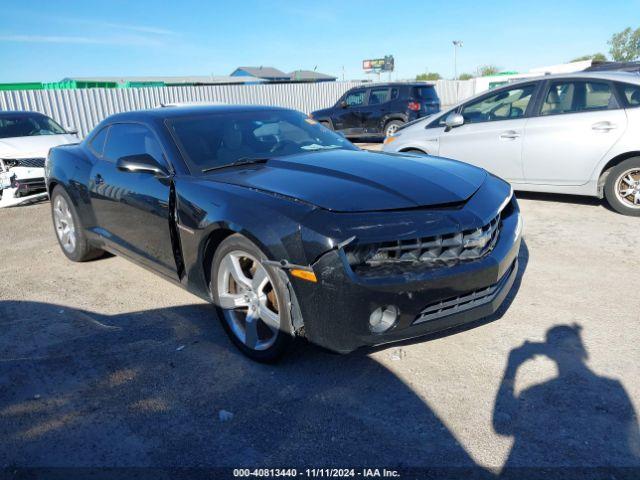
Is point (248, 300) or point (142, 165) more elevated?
point (142, 165)

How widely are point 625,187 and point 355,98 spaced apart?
33.5ft

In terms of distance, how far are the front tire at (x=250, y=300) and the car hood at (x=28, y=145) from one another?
643 centimetres

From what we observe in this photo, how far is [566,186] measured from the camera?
19.7 feet

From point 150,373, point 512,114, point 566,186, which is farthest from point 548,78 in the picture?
point 150,373

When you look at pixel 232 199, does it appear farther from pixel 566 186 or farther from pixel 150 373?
pixel 566 186

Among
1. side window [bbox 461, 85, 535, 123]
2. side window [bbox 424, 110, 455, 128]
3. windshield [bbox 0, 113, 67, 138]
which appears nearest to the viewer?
side window [bbox 461, 85, 535, 123]

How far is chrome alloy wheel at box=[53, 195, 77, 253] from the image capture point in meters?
5.00

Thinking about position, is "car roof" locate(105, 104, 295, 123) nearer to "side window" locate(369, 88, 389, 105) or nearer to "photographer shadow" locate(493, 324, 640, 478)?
"photographer shadow" locate(493, 324, 640, 478)

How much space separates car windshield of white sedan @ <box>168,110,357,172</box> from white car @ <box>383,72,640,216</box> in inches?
115

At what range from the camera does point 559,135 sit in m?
5.87

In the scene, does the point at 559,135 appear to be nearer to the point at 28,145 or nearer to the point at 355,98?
the point at 28,145

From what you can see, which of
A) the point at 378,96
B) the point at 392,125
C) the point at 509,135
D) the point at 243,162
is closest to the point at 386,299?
the point at 243,162

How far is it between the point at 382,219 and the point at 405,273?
30cm

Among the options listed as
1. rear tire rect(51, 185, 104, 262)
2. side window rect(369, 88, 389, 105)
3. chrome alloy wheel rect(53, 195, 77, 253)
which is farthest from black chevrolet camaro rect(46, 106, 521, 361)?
side window rect(369, 88, 389, 105)
